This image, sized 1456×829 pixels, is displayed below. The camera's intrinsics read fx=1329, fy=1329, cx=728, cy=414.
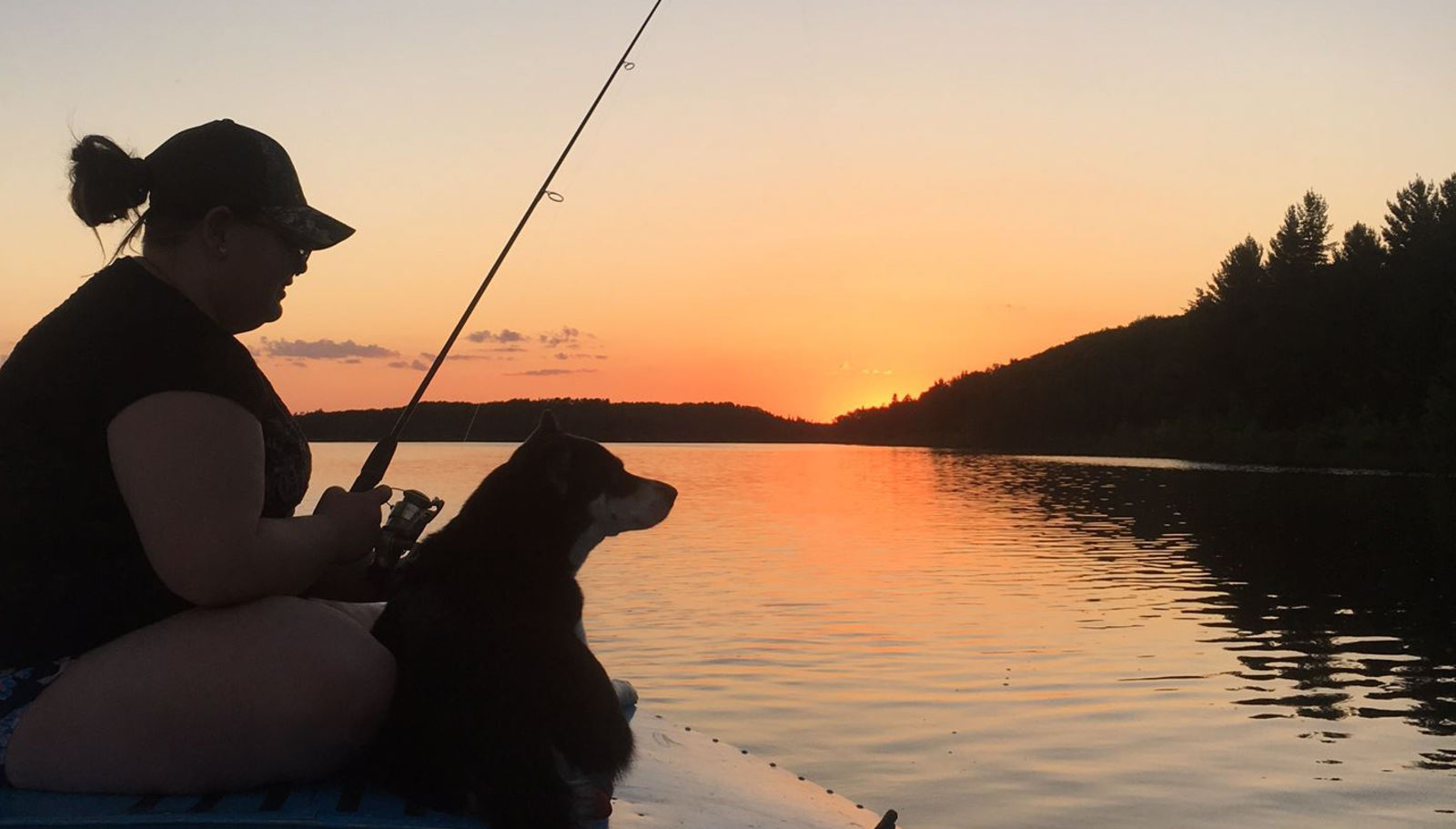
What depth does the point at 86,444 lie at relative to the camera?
2.47 m

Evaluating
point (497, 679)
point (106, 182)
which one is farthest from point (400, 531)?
point (106, 182)

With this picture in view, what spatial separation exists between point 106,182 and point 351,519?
82cm

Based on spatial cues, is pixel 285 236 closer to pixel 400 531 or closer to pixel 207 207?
pixel 207 207

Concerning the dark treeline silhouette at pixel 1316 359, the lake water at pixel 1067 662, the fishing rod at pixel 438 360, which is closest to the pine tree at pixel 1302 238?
the dark treeline silhouette at pixel 1316 359

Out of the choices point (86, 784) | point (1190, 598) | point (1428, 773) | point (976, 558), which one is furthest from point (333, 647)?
point (976, 558)

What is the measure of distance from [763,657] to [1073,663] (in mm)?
2943

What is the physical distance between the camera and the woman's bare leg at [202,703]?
2553 mm

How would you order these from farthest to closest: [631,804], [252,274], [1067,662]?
[1067,662], [631,804], [252,274]

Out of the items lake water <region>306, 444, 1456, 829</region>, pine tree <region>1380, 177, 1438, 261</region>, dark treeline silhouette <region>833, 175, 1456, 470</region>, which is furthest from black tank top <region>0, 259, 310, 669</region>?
pine tree <region>1380, 177, 1438, 261</region>

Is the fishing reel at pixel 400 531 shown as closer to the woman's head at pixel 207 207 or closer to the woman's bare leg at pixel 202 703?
the woman's bare leg at pixel 202 703

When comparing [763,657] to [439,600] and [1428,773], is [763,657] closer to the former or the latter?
[1428,773]

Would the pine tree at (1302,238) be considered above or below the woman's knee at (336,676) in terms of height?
above

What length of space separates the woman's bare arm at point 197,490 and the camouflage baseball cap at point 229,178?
1.47ft

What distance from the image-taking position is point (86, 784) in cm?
268
